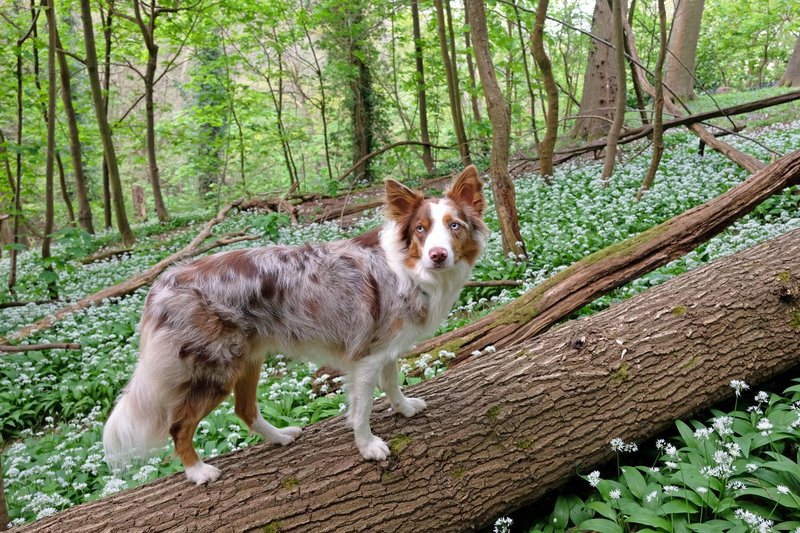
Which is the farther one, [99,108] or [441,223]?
[99,108]

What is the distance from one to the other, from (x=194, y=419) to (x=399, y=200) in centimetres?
187

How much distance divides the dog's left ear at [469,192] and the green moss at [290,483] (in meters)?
2.06

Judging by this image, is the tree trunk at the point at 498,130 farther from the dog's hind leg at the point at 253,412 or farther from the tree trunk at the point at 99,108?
the tree trunk at the point at 99,108

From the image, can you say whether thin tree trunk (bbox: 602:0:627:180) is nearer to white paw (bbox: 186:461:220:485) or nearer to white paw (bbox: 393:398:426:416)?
white paw (bbox: 393:398:426:416)

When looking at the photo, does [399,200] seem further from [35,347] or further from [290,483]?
[35,347]

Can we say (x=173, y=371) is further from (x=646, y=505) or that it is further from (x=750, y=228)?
(x=750, y=228)

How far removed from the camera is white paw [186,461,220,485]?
316 centimetres

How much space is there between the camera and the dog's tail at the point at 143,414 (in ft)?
10.1

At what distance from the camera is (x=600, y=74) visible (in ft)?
47.4

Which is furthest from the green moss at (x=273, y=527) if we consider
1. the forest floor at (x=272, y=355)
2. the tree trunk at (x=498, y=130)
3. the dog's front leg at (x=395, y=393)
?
the tree trunk at (x=498, y=130)

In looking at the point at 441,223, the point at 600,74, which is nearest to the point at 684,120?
the point at 600,74

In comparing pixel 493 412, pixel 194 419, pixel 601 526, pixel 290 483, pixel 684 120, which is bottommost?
pixel 601 526

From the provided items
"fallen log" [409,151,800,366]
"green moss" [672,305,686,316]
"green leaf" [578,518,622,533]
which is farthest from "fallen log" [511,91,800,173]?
"green leaf" [578,518,622,533]

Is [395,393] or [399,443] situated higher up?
[395,393]
